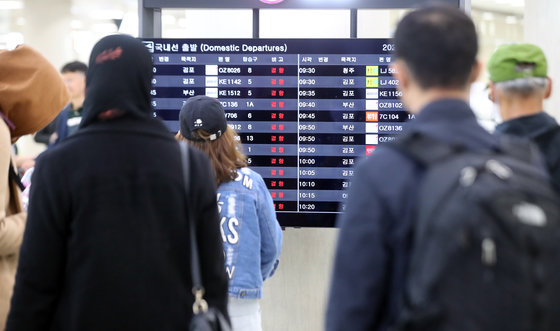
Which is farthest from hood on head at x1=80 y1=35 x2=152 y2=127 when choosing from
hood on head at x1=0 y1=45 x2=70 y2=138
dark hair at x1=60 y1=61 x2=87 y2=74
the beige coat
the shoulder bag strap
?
dark hair at x1=60 y1=61 x2=87 y2=74

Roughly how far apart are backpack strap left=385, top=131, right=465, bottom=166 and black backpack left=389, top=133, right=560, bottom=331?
52 millimetres

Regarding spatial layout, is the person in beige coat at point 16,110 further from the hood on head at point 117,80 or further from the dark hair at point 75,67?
the dark hair at point 75,67

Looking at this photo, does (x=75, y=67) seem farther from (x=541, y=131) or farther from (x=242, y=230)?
(x=541, y=131)

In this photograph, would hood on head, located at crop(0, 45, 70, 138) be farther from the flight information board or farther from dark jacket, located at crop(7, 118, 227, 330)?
the flight information board

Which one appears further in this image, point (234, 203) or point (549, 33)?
point (549, 33)

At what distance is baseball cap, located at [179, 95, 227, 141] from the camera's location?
3277 millimetres

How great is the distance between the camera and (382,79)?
14.0ft

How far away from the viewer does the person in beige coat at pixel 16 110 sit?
2387 mm

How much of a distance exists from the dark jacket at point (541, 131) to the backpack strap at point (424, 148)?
109 centimetres

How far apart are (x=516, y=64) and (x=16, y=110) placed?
1.68 meters

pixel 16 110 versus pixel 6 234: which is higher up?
pixel 16 110

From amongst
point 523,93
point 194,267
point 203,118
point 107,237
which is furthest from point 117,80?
point 523,93

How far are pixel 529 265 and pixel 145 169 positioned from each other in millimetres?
998

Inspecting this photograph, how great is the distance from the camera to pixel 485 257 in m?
1.40
